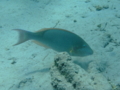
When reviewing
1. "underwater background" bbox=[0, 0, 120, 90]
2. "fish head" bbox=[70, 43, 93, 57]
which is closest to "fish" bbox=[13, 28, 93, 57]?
"fish head" bbox=[70, 43, 93, 57]

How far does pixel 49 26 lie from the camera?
4.98m

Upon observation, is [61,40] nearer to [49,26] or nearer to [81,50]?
[81,50]

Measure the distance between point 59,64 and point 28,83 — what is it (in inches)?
36.5

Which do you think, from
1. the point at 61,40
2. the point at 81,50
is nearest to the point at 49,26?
the point at 61,40

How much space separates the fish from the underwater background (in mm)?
490

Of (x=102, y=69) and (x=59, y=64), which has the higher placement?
(x=59, y=64)

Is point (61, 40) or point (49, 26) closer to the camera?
point (61, 40)

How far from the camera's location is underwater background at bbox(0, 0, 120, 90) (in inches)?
119

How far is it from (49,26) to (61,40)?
2.17 meters

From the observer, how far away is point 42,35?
3020mm

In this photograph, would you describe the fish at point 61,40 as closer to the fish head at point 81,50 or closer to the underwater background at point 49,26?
the fish head at point 81,50

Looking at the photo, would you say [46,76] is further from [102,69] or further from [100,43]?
[100,43]

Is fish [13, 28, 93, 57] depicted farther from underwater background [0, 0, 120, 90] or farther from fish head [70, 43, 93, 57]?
underwater background [0, 0, 120, 90]

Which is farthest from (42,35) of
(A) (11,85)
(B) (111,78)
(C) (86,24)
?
(C) (86,24)
